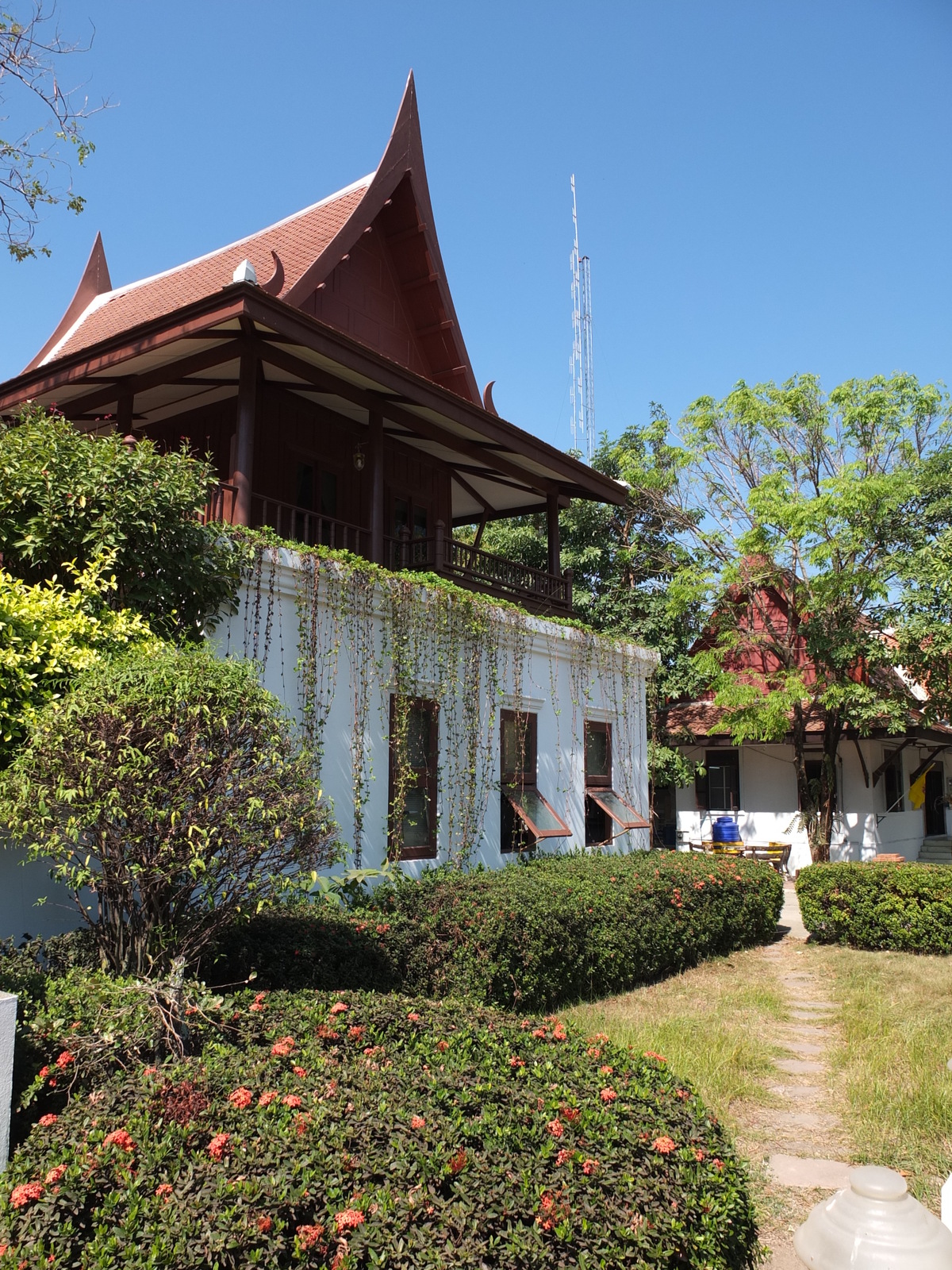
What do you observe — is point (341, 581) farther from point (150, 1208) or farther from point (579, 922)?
point (150, 1208)

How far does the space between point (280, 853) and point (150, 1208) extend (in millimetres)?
2443

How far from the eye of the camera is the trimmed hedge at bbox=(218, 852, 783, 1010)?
6078 millimetres

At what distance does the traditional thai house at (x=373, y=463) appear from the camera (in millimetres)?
8922

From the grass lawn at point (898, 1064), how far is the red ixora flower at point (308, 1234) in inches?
131

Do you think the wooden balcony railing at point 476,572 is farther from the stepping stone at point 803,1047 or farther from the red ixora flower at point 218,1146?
the red ixora flower at point 218,1146

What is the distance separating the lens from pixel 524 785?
11898 millimetres

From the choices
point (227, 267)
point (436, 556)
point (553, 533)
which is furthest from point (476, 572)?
point (227, 267)

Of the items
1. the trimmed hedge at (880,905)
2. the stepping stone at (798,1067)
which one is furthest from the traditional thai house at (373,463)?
the stepping stone at (798,1067)

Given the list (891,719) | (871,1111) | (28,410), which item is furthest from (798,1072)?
(891,719)

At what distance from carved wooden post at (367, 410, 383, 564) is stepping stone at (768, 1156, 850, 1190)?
21.3 ft

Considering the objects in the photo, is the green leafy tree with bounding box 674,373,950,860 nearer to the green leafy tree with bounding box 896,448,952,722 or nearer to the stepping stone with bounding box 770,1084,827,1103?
the green leafy tree with bounding box 896,448,952,722

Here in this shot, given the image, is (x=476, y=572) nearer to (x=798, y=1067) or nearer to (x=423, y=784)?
(x=423, y=784)

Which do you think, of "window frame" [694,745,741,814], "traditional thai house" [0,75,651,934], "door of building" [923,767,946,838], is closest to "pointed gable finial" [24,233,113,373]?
"traditional thai house" [0,75,651,934]

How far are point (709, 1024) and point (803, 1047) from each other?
732 millimetres
